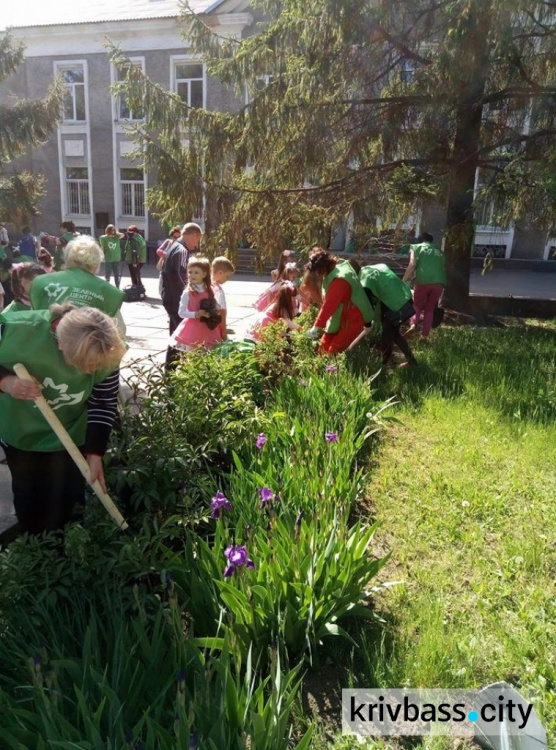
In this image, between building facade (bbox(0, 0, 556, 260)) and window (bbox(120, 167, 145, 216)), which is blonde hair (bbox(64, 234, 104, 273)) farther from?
window (bbox(120, 167, 145, 216))

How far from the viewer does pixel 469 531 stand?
3.22 m

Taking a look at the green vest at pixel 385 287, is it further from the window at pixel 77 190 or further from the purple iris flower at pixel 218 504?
the window at pixel 77 190

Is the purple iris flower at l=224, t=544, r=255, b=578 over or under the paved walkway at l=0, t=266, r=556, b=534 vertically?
over

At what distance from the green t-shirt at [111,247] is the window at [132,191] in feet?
39.1

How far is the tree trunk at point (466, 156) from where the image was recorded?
705 cm

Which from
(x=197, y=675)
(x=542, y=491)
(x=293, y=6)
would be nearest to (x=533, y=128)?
(x=293, y=6)

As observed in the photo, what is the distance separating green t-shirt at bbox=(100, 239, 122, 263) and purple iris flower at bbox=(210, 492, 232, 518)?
40.2 feet

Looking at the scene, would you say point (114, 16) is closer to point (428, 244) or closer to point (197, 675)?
point (428, 244)

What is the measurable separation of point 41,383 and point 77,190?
26.4 metres

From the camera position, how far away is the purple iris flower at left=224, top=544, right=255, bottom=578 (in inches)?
76.4

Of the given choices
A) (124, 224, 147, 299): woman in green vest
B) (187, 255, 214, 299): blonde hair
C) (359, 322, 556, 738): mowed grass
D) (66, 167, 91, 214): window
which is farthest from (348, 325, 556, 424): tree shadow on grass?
(66, 167, 91, 214): window

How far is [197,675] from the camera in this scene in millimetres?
1763

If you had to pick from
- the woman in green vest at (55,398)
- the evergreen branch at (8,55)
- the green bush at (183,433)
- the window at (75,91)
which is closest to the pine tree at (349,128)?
the evergreen branch at (8,55)

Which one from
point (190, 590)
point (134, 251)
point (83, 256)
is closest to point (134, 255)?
point (134, 251)
